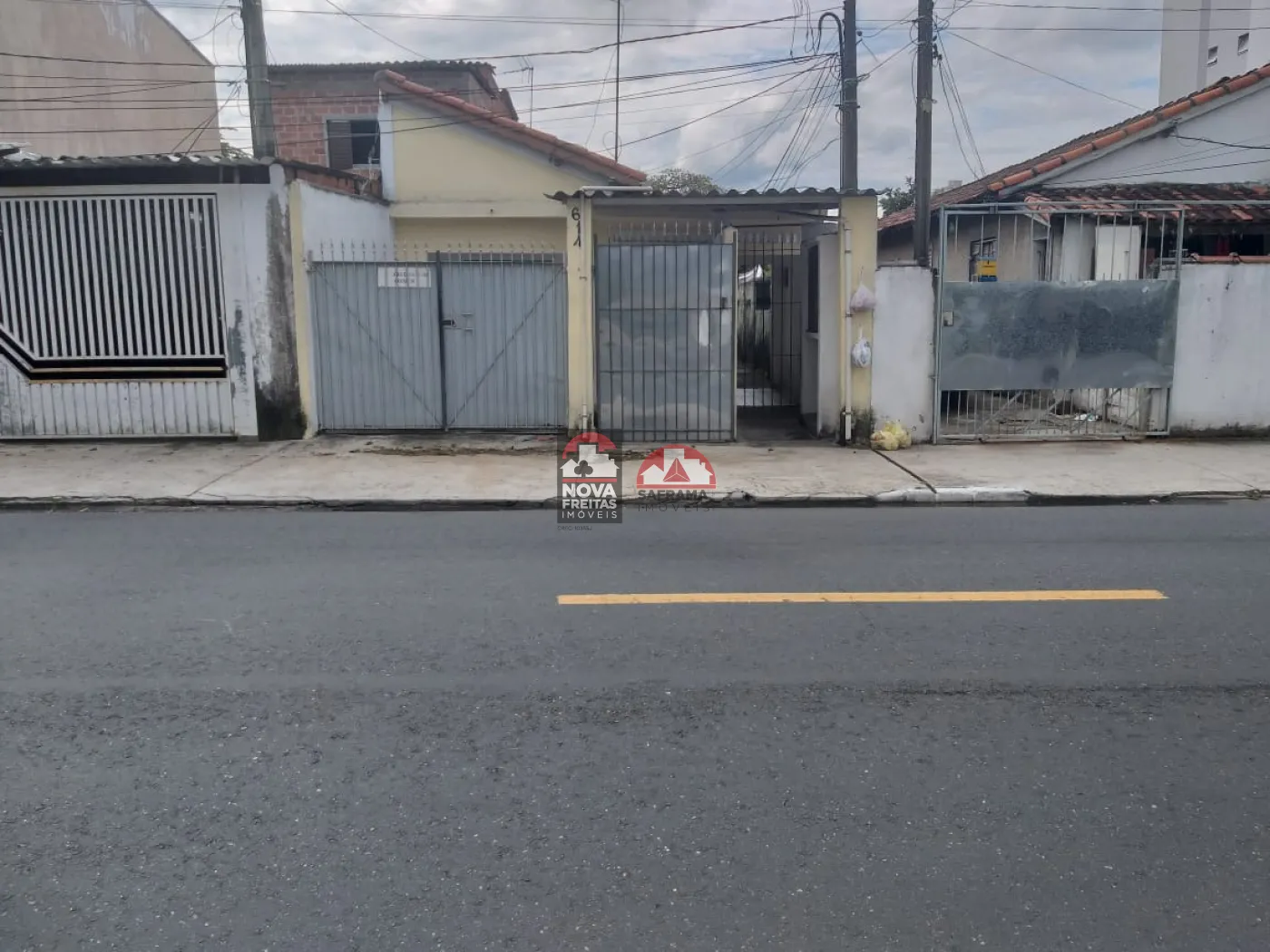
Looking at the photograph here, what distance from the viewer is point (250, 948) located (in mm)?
2816

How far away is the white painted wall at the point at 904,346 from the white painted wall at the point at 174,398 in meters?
6.78

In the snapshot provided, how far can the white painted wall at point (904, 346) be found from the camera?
11281mm

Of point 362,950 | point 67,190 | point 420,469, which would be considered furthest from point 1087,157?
point 362,950

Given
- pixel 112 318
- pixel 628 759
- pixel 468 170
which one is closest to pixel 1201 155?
pixel 468 170

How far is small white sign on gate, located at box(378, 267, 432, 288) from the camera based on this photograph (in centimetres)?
1166

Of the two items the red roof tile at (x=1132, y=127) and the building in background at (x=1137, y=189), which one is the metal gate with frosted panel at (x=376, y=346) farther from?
the red roof tile at (x=1132, y=127)

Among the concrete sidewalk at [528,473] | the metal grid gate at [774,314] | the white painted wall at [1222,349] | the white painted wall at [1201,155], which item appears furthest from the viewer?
the white painted wall at [1201,155]

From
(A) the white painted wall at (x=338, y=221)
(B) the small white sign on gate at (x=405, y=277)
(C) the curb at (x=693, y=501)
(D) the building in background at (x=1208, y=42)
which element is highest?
(D) the building in background at (x=1208, y=42)

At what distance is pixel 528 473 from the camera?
10031 millimetres

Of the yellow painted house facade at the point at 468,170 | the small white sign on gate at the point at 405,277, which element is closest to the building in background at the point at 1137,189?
the yellow painted house facade at the point at 468,170

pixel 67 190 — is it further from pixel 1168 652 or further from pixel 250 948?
pixel 1168 652

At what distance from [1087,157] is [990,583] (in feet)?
43.9

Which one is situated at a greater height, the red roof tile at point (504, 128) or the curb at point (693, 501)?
the red roof tile at point (504, 128)

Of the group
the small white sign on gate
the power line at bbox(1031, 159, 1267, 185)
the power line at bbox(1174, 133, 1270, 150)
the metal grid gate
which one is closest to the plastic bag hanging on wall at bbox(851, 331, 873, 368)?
the metal grid gate
